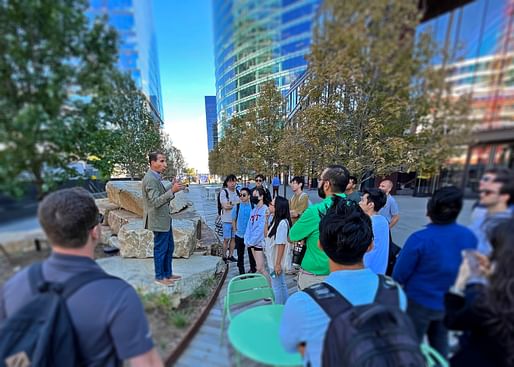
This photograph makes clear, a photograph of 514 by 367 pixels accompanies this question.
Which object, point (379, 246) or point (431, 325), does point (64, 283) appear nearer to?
point (431, 325)

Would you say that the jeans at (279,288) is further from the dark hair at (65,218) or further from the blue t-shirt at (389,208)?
the dark hair at (65,218)

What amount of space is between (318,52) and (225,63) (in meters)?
0.77

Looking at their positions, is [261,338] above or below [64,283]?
below

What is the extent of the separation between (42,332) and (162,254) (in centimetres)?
230

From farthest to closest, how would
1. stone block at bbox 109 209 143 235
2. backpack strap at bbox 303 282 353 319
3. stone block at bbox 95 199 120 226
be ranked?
1. stone block at bbox 95 199 120 226
2. stone block at bbox 109 209 143 235
3. backpack strap at bbox 303 282 353 319

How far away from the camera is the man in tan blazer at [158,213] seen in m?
2.86

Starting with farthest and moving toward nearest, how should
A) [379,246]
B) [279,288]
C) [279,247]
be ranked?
[279,288] → [279,247] → [379,246]

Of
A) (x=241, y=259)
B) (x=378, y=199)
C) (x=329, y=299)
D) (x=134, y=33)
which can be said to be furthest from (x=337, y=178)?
(x=241, y=259)

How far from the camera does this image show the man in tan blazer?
9.37 ft

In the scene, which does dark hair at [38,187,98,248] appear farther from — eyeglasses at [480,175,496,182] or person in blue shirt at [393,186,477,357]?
eyeglasses at [480,175,496,182]

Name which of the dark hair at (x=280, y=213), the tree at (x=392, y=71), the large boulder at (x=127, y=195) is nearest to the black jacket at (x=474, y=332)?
the tree at (x=392, y=71)

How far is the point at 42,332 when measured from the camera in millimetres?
819

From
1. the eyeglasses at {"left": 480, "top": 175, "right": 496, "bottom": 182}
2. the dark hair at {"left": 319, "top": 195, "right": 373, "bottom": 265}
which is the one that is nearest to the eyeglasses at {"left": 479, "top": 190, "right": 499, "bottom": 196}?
the eyeglasses at {"left": 480, "top": 175, "right": 496, "bottom": 182}

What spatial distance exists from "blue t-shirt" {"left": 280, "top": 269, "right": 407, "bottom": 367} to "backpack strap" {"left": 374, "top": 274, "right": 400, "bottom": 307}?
19mm
